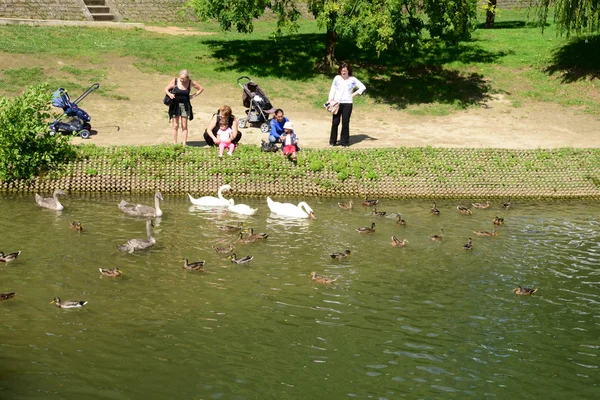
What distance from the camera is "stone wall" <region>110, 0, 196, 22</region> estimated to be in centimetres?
4347

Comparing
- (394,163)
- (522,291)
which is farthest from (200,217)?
(522,291)

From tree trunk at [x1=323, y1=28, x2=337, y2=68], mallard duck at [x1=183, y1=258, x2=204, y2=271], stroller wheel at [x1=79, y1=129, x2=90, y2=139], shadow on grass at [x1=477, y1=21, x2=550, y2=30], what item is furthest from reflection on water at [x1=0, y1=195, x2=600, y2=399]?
shadow on grass at [x1=477, y1=21, x2=550, y2=30]

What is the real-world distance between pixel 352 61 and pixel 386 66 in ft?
4.95

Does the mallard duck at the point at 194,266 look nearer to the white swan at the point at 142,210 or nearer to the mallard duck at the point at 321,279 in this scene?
the mallard duck at the point at 321,279

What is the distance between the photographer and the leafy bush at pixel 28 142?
19891mm

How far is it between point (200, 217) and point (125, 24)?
78.7 feet

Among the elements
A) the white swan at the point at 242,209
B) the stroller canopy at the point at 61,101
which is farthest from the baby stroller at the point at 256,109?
the white swan at the point at 242,209

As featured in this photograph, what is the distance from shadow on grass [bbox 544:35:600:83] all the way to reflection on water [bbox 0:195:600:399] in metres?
16.9

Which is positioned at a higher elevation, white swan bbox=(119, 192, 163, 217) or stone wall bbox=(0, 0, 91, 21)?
stone wall bbox=(0, 0, 91, 21)

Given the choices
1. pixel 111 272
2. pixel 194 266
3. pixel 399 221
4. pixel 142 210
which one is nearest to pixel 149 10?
pixel 142 210

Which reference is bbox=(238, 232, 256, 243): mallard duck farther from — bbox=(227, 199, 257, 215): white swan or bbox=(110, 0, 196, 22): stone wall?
bbox=(110, 0, 196, 22): stone wall

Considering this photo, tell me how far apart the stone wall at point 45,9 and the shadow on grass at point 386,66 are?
8.11 m

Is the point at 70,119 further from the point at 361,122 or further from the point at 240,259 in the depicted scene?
the point at 240,259

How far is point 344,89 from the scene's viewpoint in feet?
76.8
